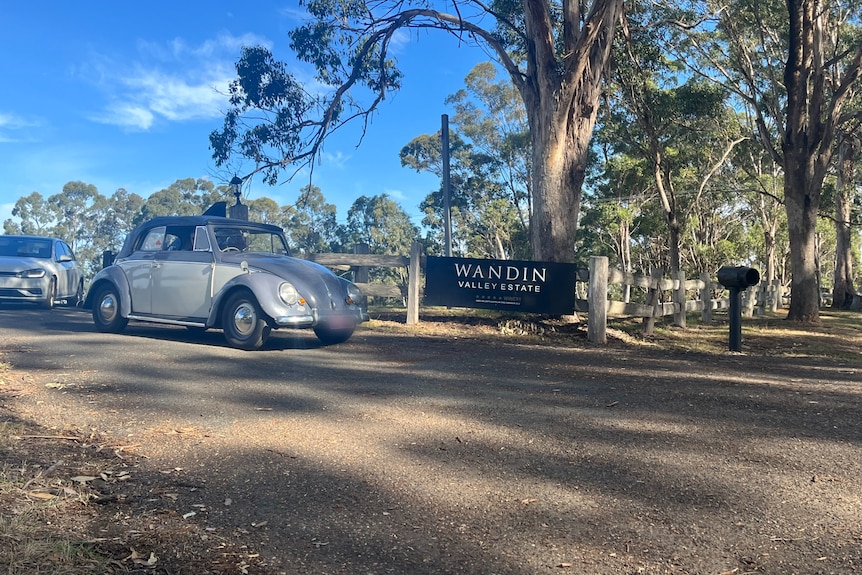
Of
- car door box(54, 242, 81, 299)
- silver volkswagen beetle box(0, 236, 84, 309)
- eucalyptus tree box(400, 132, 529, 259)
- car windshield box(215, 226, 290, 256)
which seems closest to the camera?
car windshield box(215, 226, 290, 256)

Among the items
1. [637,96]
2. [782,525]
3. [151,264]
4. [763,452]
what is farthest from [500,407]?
[637,96]

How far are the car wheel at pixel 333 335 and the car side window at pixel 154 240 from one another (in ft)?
8.66

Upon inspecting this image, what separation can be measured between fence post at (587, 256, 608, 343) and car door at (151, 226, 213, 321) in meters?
5.68

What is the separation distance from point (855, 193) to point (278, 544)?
131 feet

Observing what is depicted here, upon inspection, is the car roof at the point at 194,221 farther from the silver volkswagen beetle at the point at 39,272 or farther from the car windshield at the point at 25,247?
the car windshield at the point at 25,247

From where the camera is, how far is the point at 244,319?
8453mm

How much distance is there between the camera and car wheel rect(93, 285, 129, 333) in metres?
9.73

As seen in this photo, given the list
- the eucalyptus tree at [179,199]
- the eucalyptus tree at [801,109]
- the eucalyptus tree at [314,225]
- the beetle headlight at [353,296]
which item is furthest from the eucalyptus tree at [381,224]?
the beetle headlight at [353,296]

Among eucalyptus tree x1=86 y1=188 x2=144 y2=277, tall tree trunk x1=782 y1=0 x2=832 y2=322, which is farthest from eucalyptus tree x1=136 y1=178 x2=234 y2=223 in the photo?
tall tree trunk x1=782 y1=0 x2=832 y2=322

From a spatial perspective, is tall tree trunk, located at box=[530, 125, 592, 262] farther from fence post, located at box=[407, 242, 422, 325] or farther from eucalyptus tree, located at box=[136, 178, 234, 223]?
eucalyptus tree, located at box=[136, 178, 234, 223]

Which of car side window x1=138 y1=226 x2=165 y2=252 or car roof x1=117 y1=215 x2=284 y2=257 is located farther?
car side window x1=138 y1=226 x2=165 y2=252

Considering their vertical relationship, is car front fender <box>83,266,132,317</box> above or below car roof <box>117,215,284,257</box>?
below

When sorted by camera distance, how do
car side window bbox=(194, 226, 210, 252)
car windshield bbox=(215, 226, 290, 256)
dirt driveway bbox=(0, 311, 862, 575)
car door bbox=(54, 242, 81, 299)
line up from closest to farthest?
dirt driveway bbox=(0, 311, 862, 575) → car side window bbox=(194, 226, 210, 252) → car windshield bbox=(215, 226, 290, 256) → car door bbox=(54, 242, 81, 299)

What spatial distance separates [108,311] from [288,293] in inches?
132
